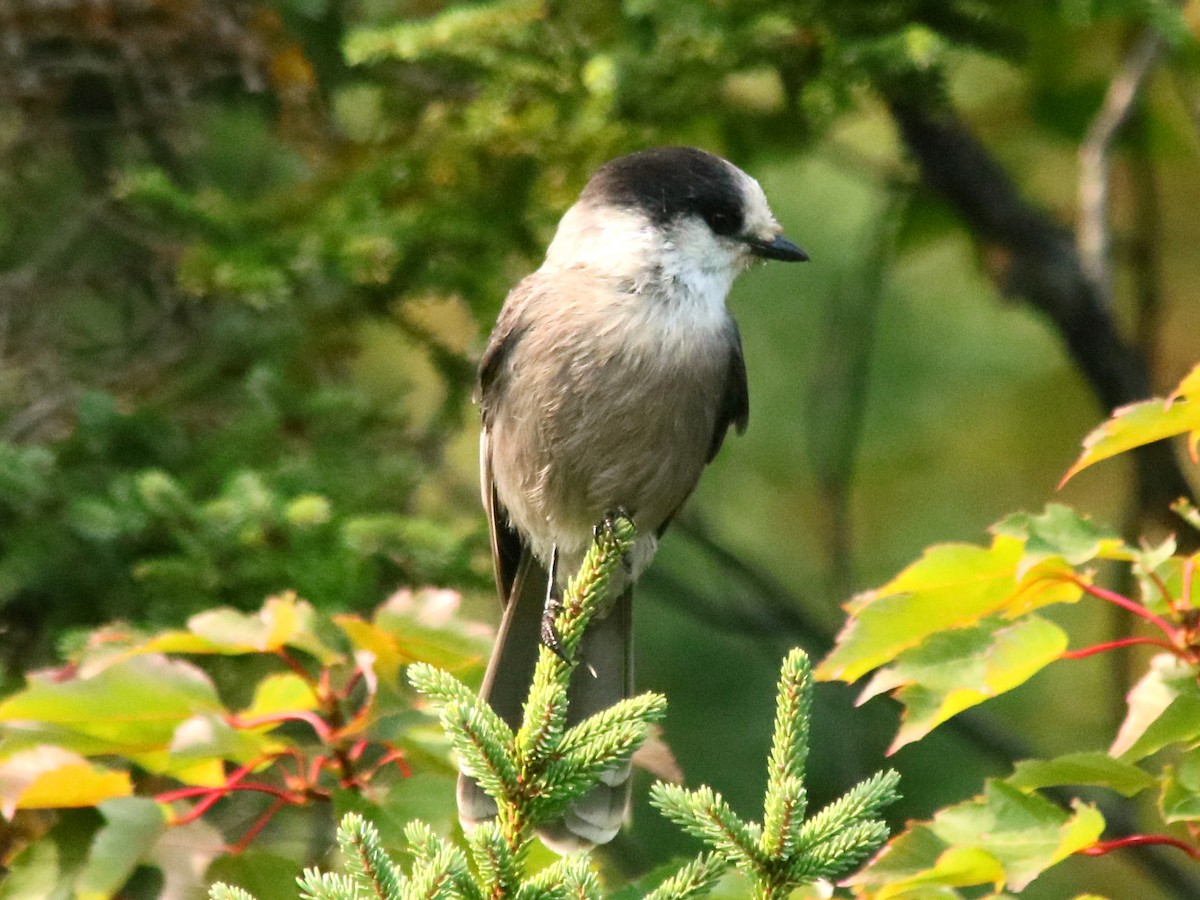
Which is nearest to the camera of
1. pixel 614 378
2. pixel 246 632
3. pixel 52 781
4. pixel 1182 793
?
pixel 1182 793

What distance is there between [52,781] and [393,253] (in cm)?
164

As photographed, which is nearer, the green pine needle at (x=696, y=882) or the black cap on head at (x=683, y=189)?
the green pine needle at (x=696, y=882)

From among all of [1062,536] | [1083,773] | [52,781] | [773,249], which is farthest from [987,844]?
[773,249]

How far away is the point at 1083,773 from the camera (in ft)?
5.92

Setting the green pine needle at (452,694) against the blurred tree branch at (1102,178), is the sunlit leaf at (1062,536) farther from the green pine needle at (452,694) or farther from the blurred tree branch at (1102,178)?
the blurred tree branch at (1102,178)

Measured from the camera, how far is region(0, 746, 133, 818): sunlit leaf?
2070 mm

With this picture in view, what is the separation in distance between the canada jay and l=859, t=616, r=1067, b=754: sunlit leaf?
0.94 meters

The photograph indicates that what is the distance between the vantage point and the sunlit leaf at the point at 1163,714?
5.91 feet

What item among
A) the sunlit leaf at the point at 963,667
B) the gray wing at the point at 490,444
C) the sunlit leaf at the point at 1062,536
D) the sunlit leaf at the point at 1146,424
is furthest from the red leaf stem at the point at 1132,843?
the gray wing at the point at 490,444

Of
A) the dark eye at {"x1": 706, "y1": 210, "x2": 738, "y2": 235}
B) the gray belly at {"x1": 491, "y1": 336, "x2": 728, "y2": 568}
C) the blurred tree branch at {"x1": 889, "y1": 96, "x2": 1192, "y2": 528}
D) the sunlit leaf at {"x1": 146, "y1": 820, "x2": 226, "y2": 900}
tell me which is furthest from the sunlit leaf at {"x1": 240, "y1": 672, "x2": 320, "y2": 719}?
the blurred tree branch at {"x1": 889, "y1": 96, "x2": 1192, "y2": 528}

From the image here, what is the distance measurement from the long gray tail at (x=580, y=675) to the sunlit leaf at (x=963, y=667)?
3.02ft

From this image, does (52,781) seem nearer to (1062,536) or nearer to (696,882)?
(696,882)

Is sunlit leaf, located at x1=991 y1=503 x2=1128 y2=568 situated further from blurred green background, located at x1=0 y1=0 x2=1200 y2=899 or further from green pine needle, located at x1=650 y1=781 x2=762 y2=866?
blurred green background, located at x1=0 y1=0 x2=1200 y2=899

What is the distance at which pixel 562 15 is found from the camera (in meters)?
3.35
